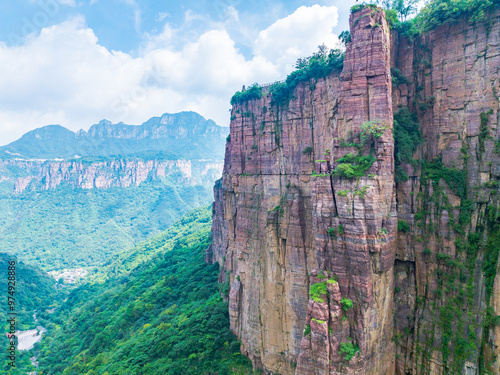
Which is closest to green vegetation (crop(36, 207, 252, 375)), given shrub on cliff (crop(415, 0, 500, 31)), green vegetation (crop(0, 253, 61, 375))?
green vegetation (crop(0, 253, 61, 375))

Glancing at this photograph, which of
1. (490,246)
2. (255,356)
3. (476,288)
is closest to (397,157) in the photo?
(490,246)

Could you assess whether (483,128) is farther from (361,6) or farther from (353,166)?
(361,6)

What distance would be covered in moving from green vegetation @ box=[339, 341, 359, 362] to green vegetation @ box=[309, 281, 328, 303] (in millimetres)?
3143

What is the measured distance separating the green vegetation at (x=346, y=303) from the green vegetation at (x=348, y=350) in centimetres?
223

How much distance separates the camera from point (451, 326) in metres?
21.4

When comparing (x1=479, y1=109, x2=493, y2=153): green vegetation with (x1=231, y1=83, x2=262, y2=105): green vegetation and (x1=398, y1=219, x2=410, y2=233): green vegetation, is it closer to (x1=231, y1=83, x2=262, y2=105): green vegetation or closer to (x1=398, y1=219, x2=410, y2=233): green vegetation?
(x1=398, y1=219, x2=410, y2=233): green vegetation

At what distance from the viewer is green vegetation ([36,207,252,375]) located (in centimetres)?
3259

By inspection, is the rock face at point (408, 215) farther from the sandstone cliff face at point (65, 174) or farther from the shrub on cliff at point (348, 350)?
the sandstone cliff face at point (65, 174)

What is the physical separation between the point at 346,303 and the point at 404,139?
12.6 meters

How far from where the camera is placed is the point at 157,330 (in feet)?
127

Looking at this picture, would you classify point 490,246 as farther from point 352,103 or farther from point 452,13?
point 452,13

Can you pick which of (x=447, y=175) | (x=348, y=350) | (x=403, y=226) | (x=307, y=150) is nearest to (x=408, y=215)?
(x=403, y=226)

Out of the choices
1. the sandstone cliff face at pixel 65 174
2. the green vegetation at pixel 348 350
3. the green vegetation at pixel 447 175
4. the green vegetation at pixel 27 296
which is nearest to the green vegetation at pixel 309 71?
the green vegetation at pixel 447 175

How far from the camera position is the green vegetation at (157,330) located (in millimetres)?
32594
